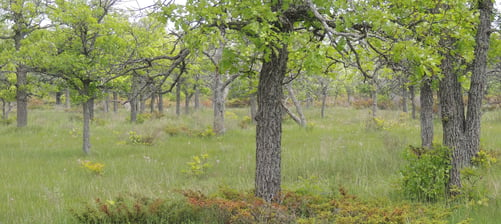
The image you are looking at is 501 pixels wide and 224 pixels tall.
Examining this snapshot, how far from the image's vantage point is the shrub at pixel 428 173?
19.7 ft

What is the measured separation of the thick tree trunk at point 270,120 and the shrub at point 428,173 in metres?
2.37

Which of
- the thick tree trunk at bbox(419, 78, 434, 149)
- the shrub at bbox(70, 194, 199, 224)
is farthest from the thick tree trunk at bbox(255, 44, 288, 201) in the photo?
the thick tree trunk at bbox(419, 78, 434, 149)

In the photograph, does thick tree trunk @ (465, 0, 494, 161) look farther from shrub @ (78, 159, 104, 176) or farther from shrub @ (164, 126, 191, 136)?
shrub @ (164, 126, 191, 136)

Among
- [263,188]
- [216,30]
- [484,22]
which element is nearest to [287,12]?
[216,30]

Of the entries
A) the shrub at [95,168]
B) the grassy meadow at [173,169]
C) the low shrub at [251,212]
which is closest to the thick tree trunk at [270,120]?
the low shrub at [251,212]

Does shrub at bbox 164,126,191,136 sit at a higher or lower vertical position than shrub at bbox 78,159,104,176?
higher

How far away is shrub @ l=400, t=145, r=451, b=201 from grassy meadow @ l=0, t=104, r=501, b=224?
43cm

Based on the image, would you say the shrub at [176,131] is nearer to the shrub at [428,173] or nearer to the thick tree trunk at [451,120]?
Answer: the shrub at [428,173]

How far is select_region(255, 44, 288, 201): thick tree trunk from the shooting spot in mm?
5242

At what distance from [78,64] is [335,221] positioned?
8.49m

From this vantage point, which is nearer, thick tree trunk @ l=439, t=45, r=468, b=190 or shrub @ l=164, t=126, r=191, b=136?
thick tree trunk @ l=439, t=45, r=468, b=190

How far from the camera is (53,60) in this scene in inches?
412

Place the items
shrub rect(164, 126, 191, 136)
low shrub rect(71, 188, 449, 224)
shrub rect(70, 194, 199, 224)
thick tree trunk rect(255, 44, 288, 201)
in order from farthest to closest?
shrub rect(164, 126, 191, 136) < thick tree trunk rect(255, 44, 288, 201) < shrub rect(70, 194, 199, 224) < low shrub rect(71, 188, 449, 224)

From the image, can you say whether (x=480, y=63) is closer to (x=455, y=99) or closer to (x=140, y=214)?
(x=455, y=99)
